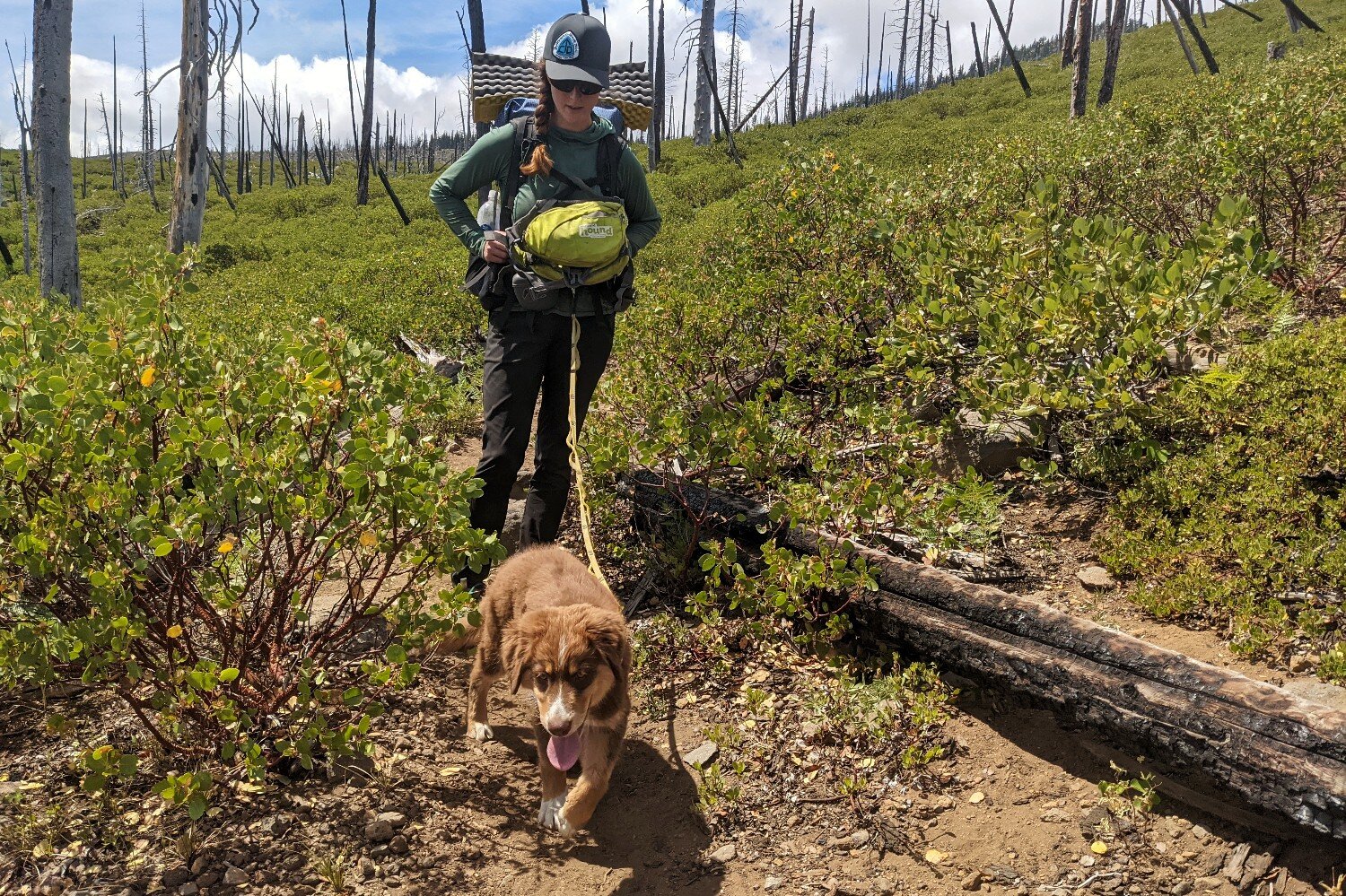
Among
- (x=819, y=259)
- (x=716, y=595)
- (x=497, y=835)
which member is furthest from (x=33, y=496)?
(x=819, y=259)

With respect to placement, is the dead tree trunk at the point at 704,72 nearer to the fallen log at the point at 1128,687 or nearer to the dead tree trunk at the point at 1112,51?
the dead tree trunk at the point at 1112,51

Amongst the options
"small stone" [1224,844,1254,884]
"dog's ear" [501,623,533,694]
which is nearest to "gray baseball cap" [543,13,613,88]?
"dog's ear" [501,623,533,694]

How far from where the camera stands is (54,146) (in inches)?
412

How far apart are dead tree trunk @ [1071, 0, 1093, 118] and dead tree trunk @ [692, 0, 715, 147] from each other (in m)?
20.1

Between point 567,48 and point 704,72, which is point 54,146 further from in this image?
point 704,72

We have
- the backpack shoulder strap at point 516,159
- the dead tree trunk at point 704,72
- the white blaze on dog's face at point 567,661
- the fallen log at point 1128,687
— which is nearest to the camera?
the fallen log at point 1128,687

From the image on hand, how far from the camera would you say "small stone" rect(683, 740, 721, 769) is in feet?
12.7

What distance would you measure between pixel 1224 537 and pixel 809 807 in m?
2.50

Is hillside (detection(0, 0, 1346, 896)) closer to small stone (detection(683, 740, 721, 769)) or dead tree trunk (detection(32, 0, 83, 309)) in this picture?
small stone (detection(683, 740, 721, 769))

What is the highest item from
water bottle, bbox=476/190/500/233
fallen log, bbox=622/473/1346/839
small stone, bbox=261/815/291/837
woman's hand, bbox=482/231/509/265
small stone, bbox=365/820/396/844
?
water bottle, bbox=476/190/500/233

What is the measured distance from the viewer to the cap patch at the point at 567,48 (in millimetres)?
4027

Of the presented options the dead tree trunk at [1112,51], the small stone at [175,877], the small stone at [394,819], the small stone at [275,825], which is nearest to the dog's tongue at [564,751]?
the small stone at [394,819]

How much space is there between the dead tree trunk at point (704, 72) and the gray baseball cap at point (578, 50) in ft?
120

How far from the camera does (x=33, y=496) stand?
2.91 metres
